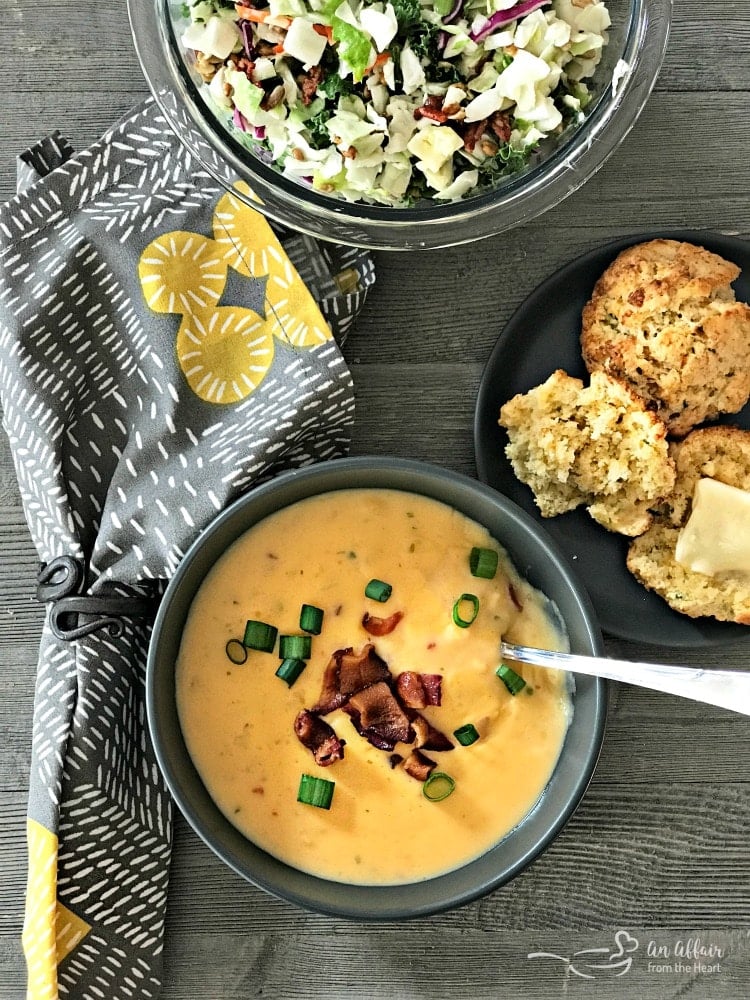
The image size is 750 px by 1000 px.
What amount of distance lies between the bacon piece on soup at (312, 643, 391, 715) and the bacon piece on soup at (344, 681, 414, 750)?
0.01 metres

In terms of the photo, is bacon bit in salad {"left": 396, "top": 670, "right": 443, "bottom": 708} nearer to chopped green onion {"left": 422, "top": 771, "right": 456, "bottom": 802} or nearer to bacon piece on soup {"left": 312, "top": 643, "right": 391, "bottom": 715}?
bacon piece on soup {"left": 312, "top": 643, "right": 391, "bottom": 715}

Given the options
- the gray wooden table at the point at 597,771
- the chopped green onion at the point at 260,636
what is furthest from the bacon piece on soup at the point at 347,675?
the gray wooden table at the point at 597,771

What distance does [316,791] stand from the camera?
1.71 m

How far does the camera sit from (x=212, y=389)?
1.84 m

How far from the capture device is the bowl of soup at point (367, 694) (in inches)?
67.1

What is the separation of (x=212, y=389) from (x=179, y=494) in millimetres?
220

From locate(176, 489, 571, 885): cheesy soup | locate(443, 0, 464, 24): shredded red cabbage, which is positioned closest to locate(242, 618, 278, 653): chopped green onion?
locate(176, 489, 571, 885): cheesy soup

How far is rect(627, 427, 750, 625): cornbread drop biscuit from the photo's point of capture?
6.07 ft

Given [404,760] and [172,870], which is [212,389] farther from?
[172,870]

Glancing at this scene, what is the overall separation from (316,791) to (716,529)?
928mm

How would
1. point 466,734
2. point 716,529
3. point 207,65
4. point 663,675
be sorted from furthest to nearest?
point 716,529, point 466,734, point 207,65, point 663,675

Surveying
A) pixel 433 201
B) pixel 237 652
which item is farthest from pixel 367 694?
pixel 433 201

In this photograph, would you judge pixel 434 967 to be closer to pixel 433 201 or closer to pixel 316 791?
pixel 316 791

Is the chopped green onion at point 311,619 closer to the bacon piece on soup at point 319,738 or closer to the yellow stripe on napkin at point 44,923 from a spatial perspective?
the bacon piece on soup at point 319,738
